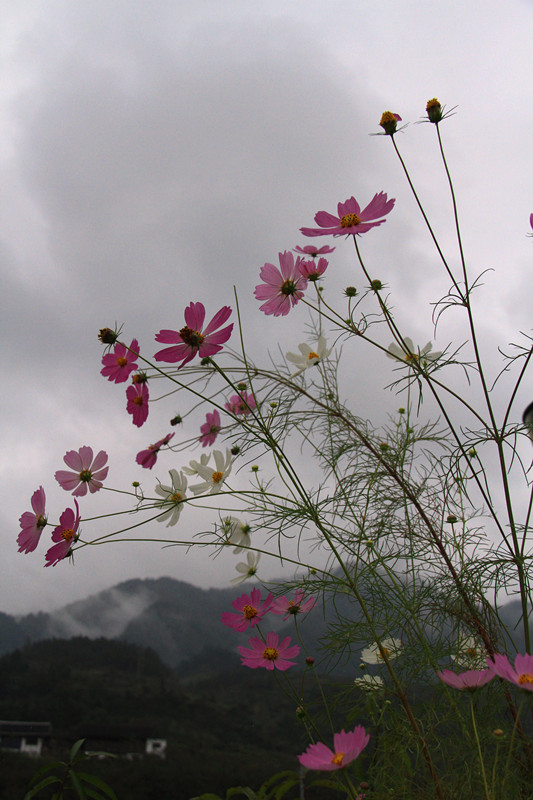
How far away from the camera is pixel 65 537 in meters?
0.71

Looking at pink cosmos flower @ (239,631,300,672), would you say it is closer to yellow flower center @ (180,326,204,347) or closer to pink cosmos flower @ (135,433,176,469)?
pink cosmos flower @ (135,433,176,469)

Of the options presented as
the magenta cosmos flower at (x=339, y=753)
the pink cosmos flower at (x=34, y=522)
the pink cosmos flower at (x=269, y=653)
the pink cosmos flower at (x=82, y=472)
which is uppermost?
the pink cosmos flower at (x=82, y=472)

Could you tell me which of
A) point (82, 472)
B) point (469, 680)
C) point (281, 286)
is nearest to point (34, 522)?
point (82, 472)

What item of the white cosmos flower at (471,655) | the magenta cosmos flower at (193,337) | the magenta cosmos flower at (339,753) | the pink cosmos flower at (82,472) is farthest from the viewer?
the pink cosmos flower at (82,472)

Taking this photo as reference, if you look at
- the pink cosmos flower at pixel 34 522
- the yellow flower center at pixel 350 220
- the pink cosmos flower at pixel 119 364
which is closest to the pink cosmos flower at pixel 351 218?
the yellow flower center at pixel 350 220

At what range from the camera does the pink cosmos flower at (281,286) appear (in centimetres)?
83

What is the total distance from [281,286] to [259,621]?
1.65 ft

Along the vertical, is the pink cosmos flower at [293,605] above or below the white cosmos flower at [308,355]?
below

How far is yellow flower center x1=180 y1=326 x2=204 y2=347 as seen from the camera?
27.0 inches

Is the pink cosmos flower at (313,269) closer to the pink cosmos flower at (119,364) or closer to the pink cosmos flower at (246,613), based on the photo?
the pink cosmos flower at (119,364)

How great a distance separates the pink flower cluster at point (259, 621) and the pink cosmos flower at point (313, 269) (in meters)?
0.47

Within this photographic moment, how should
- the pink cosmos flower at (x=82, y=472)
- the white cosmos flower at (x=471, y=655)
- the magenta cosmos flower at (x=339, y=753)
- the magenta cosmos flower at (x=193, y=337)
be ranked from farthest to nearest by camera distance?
the pink cosmos flower at (x=82, y=472) → the white cosmos flower at (x=471, y=655) → the magenta cosmos flower at (x=193, y=337) → the magenta cosmos flower at (x=339, y=753)

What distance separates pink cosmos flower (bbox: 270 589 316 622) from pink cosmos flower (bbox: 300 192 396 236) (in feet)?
1.69

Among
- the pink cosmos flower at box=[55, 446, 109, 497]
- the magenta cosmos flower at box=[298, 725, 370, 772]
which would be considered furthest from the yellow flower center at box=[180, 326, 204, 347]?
the magenta cosmos flower at box=[298, 725, 370, 772]
